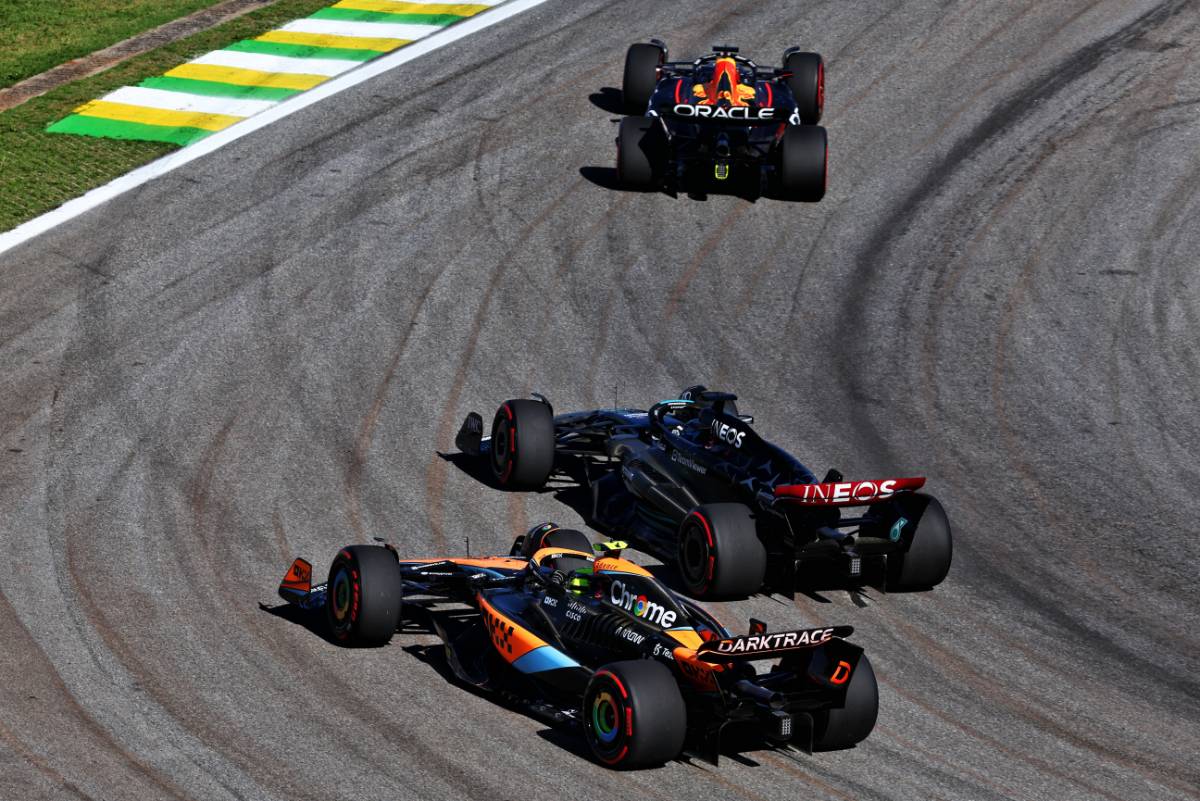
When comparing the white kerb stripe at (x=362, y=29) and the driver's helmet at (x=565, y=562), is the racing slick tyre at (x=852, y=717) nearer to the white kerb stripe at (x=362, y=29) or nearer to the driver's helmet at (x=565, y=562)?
the driver's helmet at (x=565, y=562)

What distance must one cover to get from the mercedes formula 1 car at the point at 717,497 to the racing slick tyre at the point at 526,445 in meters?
0.01

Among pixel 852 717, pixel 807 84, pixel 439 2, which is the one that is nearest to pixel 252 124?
pixel 439 2

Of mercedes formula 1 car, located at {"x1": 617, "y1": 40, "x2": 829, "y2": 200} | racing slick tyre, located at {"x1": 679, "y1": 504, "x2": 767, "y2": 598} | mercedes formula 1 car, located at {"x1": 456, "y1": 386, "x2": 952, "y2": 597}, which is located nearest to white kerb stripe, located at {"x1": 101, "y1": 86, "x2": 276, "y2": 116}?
mercedes formula 1 car, located at {"x1": 617, "y1": 40, "x2": 829, "y2": 200}

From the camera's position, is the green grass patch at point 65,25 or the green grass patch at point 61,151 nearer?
the green grass patch at point 61,151

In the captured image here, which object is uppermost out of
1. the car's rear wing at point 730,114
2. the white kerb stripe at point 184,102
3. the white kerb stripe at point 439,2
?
the white kerb stripe at point 439,2

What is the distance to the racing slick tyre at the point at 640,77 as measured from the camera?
27.5 meters

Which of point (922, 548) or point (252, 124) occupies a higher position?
point (252, 124)

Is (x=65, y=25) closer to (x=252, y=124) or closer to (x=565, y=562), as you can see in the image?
(x=252, y=124)

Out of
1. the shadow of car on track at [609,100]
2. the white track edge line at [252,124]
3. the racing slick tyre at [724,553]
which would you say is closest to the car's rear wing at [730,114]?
the shadow of car on track at [609,100]

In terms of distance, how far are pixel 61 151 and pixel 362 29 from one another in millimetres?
6903

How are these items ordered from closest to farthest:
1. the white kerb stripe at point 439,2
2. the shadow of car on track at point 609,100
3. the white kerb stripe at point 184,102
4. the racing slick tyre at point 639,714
Result: the racing slick tyre at point 639,714 < the white kerb stripe at point 184,102 < the shadow of car on track at point 609,100 < the white kerb stripe at point 439,2

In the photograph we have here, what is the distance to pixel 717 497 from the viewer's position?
1655 cm

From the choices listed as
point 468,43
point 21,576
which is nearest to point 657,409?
point 21,576

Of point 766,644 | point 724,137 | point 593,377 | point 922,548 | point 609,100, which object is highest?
point 609,100
